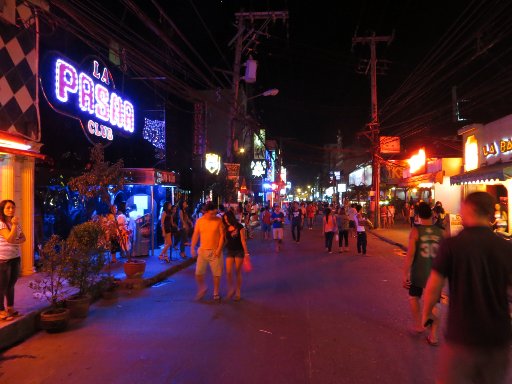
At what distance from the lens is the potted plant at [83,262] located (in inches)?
305

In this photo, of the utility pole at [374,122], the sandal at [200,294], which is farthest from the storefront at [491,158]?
the sandal at [200,294]

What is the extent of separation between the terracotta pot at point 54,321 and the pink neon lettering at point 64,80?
728cm

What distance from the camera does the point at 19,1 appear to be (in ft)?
34.4

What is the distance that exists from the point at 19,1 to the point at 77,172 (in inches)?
192

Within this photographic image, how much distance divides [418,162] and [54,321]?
986 inches

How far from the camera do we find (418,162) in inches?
1107

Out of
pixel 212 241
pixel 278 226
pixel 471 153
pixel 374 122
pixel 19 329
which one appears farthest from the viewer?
pixel 374 122

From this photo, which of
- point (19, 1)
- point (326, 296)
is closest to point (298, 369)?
point (326, 296)

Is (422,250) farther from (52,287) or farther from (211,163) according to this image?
(211,163)

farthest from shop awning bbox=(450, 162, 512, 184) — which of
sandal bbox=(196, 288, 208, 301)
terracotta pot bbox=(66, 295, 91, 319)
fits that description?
terracotta pot bbox=(66, 295, 91, 319)

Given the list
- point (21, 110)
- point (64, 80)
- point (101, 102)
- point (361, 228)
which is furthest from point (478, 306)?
point (101, 102)

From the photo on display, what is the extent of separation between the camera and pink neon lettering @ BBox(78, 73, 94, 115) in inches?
533

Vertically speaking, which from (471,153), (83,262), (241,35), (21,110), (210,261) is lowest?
(210,261)

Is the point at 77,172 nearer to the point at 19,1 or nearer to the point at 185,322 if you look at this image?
the point at 19,1
